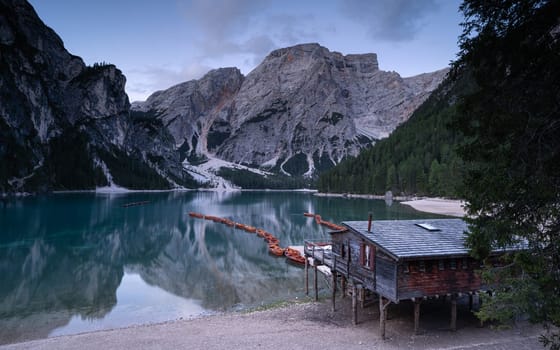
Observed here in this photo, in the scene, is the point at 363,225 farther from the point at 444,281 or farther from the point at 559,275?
the point at 559,275

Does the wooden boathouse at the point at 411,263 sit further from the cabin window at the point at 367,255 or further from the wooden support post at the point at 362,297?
the wooden support post at the point at 362,297

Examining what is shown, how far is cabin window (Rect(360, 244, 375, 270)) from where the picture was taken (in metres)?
19.1

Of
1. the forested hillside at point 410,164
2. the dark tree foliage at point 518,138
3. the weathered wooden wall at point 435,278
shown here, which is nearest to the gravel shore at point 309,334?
the weathered wooden wall at point 435,278

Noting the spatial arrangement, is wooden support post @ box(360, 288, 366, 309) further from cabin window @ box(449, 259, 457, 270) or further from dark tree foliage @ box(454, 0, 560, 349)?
dark tree foliage @ box(454, 0, 560, 349)

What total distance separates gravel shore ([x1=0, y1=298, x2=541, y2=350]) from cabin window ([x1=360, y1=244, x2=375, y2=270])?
10.9 ft

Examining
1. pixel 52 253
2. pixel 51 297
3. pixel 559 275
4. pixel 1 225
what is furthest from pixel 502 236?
pixel 1 225

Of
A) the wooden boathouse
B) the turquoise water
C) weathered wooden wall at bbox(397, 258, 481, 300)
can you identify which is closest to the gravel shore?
the wooden boathouse

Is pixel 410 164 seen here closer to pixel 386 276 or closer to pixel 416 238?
pixel 416 238

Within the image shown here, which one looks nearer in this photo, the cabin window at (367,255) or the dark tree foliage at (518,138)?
the dark tree foliage at (518,138)

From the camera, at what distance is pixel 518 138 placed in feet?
28.6

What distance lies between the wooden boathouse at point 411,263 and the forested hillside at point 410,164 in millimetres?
85556

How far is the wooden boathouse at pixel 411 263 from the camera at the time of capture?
689 inches

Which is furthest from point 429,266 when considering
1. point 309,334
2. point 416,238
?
point 309,334

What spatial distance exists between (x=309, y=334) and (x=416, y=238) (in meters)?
7.26
